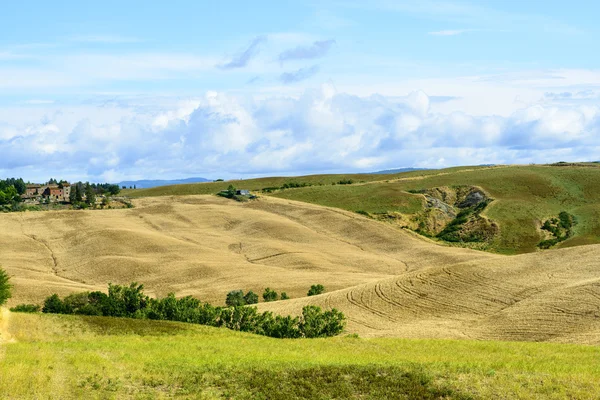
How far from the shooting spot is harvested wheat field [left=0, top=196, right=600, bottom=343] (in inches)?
2336

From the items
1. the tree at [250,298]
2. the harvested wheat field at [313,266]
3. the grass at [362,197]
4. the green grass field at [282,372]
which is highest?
the grass at [362,197]

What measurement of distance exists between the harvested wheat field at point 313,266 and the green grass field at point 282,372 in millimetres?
17263

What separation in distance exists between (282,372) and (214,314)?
2625 cm

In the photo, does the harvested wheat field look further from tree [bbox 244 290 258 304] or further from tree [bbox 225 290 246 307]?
tree [bbox 244 290 258 304]

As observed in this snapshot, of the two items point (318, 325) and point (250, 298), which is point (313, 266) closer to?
point (250, 298)

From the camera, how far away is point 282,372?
29.2m

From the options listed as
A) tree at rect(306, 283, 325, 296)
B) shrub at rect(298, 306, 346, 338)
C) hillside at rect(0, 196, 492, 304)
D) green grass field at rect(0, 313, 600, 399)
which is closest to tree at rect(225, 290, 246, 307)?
hillside at rect(0, 196, 492, 304)

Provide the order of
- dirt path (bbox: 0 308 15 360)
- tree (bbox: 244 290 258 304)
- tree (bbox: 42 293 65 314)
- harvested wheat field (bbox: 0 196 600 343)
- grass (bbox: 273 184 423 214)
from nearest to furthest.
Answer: dirt path (bbox: 0 308 15 360) → harvested wheat field (bbox: 0 196 600 343) → tree (bbox: 42 293 65 314) → tree (bbox: 244 290 258 304) → grass (bbox: 273 184 423 214)

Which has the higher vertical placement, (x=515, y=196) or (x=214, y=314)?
(x=515, y=196)

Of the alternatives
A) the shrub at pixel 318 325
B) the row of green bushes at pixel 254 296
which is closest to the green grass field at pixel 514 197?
the row of green bushes at pixel 254 296

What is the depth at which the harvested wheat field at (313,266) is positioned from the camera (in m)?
59.3

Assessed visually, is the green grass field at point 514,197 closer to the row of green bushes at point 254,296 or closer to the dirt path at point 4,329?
the row of green bushes at point 254,296

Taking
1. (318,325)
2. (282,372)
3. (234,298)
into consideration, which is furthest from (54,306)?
(282,372)

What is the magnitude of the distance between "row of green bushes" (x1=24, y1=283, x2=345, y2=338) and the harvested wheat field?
520cm
